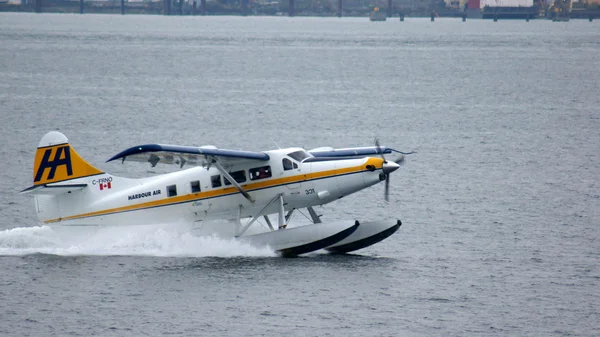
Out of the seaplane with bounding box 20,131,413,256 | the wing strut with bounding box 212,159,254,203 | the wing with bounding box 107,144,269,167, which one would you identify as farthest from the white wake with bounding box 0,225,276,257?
the wing with bounding box 107,144,269,167

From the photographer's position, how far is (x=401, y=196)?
4519 centimetres

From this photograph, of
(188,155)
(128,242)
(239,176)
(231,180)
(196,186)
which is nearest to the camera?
(188,155)

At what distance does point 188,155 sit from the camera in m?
30.0

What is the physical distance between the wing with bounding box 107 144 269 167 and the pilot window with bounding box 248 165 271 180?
307mm

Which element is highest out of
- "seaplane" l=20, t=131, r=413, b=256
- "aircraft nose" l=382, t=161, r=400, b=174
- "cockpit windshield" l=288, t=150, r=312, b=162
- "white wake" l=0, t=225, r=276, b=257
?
"cockpit windshield" l=288, t=150, r=312, b=162

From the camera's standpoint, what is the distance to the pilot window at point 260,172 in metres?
31.1

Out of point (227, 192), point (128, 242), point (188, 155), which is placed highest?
point (188, 155)

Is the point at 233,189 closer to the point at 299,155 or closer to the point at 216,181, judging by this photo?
the point at 216,181

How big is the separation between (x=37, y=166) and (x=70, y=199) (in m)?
1.58

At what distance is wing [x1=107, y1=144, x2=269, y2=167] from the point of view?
93.2 ft

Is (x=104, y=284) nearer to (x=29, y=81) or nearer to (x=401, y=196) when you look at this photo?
(x=401, y=196)

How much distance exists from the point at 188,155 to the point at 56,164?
538 centimetres

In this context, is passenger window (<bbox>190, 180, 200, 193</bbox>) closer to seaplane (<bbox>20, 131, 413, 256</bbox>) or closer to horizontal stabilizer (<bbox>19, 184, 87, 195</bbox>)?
seaplane (<bbox>20, 131, 413, 256</bbox>)

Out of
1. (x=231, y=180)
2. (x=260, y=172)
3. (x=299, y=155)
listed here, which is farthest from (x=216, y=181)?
(x=299, y=155)
